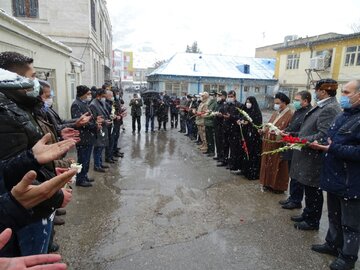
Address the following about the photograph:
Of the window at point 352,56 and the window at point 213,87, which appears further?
the window at point 213,87

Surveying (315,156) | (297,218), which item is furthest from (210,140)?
(315,156)

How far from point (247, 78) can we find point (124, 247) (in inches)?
1105

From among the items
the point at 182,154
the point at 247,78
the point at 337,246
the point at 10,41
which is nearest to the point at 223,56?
the point at 247,78

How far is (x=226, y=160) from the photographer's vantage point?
7.18 m

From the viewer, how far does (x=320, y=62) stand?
23.5m

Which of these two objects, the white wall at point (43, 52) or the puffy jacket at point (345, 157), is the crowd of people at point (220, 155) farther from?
the white wall at point (43, 52)

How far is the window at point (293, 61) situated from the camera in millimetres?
27391

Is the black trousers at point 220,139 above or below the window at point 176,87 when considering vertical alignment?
below

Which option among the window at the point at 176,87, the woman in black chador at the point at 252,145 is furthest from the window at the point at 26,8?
the window at the point at 176,87

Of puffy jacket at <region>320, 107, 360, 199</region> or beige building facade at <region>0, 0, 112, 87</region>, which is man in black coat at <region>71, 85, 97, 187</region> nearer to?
puffy jacket at <region>320, 107, 360, 199</region>

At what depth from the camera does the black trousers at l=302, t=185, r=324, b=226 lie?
3807 millimetres

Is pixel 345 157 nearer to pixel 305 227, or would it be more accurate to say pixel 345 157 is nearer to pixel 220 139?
pixel 305 227

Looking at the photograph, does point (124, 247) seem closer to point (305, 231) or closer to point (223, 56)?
point (305, 231)

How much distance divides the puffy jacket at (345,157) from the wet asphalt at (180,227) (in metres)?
0.95
